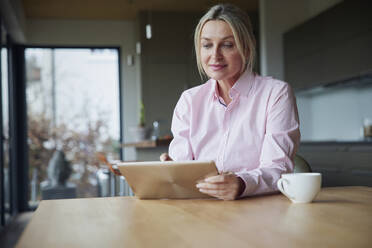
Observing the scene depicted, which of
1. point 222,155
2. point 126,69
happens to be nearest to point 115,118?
point 126,69

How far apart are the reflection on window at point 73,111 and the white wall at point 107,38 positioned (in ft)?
0.50

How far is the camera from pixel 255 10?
7.33m

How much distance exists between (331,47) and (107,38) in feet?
12.7

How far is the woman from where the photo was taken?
4.78ft

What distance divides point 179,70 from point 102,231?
6588 millimetres

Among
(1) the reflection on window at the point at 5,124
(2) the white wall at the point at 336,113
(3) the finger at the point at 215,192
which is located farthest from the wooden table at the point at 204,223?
(1) the reflection on window at the point at 5,124

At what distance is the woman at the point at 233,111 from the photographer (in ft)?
4.78

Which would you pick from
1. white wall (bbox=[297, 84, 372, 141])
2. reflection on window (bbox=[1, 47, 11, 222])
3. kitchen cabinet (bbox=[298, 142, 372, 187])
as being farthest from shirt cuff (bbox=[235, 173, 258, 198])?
reflection on window (bbox=[1, 47, 11, 222])

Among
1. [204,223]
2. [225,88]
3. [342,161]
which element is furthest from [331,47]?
[204,223]

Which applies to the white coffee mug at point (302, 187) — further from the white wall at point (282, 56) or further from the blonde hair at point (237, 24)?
the white wall at point (282, 56)

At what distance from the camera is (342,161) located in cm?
440

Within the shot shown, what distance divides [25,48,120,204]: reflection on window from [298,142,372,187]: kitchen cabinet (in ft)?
11.9

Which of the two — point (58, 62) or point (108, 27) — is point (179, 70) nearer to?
point (108, 27)

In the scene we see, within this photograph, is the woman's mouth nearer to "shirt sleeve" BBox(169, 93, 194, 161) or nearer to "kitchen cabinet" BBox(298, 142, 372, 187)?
"shirt sleeve" BBox(169, 93, 194, 161)
